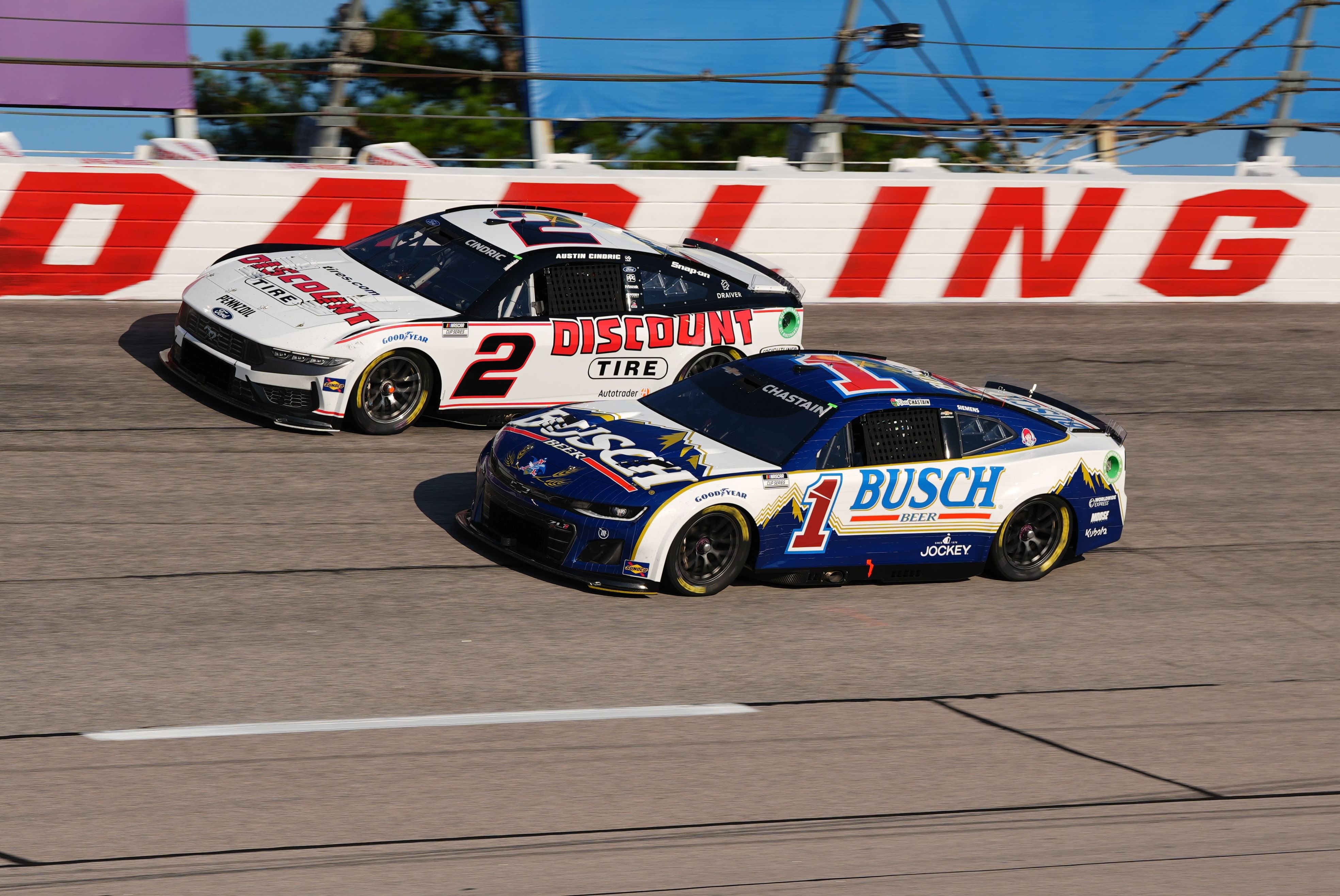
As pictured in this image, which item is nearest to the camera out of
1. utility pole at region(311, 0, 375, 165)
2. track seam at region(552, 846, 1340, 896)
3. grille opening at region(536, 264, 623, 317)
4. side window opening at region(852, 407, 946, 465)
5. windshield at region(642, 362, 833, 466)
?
track seam at region(552, 846, 1340, 896)

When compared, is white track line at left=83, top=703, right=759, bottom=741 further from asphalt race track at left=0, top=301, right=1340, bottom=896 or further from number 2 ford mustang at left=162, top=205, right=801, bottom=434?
number 2 ford mustang at left=162, top=205, right=801, bottom=434

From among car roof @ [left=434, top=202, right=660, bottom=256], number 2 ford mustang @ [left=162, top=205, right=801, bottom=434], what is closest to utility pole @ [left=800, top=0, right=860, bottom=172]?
number 2 ford mustang @ [left=162, top=205, right=801, bottom=434]

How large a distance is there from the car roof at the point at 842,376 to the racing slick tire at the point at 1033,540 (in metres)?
0.79

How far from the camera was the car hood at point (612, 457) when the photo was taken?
8133mm

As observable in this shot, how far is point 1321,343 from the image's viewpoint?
1638 centimetres

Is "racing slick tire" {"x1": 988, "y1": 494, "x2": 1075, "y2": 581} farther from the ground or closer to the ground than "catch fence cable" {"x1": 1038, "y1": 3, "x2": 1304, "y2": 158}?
closer to the ground

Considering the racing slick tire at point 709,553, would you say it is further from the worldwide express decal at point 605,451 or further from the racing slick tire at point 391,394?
the racing slick tire at point 391,394

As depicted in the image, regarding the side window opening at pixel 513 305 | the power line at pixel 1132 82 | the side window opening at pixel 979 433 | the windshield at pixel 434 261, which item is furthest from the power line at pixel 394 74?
the side window opening at pixel 979 433

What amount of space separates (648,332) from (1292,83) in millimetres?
10353

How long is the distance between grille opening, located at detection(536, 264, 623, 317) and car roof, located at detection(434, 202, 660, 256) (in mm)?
197

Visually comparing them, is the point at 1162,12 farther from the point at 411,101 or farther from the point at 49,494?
the point at 49,494

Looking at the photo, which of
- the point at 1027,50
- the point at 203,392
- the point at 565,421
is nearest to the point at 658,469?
the point at 565,421

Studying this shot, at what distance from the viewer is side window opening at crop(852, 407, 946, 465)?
345 inches

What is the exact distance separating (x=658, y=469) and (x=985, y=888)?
329cm
